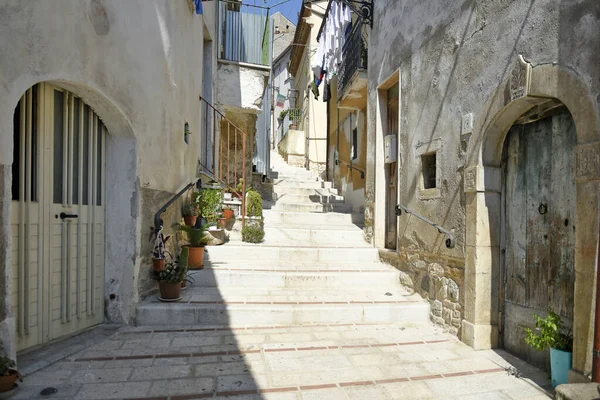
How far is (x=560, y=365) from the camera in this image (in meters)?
2.79

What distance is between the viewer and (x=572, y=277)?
2.95 metres

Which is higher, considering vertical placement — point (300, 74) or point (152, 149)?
point (300, 74)

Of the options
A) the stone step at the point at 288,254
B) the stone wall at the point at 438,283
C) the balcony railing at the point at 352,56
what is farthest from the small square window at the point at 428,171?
the balcony railing at the point at 352,56

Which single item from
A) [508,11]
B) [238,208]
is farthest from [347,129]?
[508,11]

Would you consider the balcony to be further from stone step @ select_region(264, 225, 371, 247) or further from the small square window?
stone step @ select_region(264, 225, 371, 247)

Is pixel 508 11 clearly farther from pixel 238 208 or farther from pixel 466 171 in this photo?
pixel 238 208

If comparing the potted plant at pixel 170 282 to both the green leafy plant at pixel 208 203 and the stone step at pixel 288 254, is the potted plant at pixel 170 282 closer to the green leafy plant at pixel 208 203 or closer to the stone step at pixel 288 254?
the stone step at pixel 288 254

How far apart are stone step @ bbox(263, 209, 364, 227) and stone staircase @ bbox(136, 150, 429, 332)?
47 cm

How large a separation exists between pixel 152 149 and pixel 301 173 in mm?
8954

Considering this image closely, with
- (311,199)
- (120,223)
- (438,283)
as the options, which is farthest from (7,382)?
(311,199)

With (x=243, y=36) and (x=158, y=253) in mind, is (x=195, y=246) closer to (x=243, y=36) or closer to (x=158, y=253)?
(x=158, y=253)

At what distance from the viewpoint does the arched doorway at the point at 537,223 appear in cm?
304

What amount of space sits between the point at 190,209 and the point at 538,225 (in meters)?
4.39

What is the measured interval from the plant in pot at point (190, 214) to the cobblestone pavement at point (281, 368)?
6.10ft
